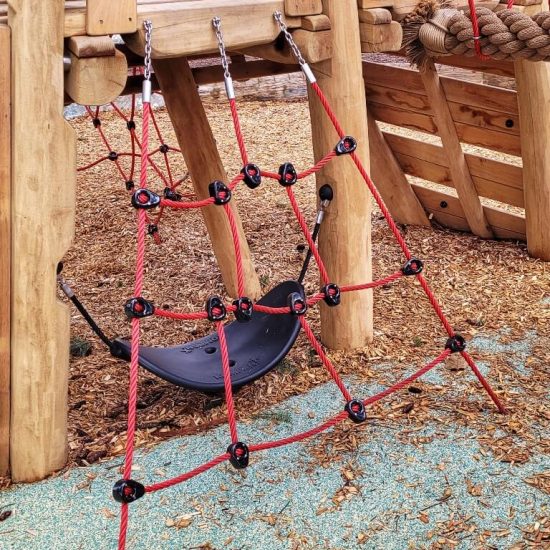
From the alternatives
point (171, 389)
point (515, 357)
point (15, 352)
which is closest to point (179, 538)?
point (15, 352)

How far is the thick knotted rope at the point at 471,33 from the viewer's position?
2.70 meters

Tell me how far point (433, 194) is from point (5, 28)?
2.72m

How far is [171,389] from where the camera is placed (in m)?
3.05

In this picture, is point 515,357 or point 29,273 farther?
point 515,357

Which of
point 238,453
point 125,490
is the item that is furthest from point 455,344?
point 125,490

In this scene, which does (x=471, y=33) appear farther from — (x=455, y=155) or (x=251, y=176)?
(x=455, y=155)

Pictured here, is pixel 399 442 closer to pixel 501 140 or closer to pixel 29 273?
pixel 29 273

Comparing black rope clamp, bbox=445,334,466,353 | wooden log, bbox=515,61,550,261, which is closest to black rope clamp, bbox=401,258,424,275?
black rope clamp, bbox=445,334,466,353

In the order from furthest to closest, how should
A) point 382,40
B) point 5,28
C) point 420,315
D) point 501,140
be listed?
point 501,140
point 420,315
point 382,40
point 5,28

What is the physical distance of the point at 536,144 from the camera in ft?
12.2

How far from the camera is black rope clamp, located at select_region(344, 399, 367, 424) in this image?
2422 millimetres

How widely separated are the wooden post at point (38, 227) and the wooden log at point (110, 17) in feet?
0.33

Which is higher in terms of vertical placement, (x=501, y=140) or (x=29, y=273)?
(x=501, y=140)

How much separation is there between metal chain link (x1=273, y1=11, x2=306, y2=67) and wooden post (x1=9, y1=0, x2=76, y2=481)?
0.70 meters
